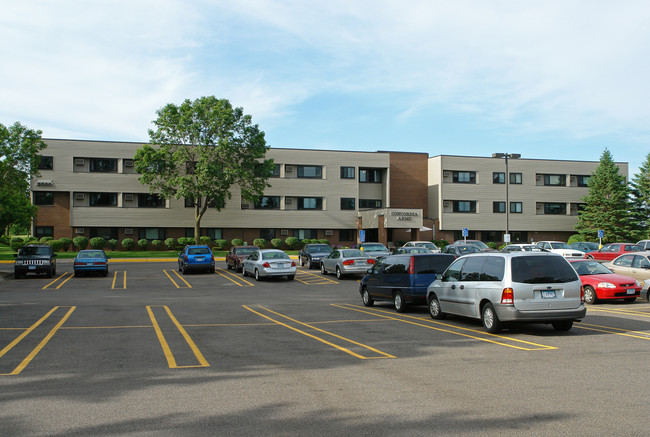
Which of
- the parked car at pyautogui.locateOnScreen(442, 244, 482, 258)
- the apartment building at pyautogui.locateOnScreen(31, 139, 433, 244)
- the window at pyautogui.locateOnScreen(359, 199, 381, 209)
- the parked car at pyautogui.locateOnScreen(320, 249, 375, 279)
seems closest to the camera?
the parked car at pyautogui.locateOnScreen(320, 249, 375, 279)

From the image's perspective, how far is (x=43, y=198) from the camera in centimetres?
5431

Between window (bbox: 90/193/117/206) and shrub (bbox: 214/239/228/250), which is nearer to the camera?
window (bbox: 90/193/117/206)

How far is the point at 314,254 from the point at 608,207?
39.8 metres

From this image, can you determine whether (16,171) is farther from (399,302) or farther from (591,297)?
(591,297)

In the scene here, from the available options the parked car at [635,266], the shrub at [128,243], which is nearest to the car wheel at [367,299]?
the parked car at [635,266]

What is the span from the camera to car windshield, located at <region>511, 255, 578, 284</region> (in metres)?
11.6

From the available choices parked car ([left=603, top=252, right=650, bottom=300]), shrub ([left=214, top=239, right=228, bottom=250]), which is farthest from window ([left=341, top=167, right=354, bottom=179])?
parked car ([left=603, top=252, right=650, bottom=300])

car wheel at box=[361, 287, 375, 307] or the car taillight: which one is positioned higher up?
the car taillight

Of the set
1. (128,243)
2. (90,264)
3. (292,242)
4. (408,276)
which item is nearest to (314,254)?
(90,264)

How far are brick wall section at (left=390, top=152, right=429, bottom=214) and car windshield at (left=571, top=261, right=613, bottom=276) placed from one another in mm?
45368

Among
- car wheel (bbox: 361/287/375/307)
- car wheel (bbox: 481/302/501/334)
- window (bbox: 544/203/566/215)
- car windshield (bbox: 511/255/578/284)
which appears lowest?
car wheel (bbox: 361/287/375/307)

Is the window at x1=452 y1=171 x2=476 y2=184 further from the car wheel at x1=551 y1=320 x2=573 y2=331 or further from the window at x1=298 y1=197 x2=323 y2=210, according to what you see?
the car wheel at x1=551 y1=320 x2=573 y2=331

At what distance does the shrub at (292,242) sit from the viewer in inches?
2286

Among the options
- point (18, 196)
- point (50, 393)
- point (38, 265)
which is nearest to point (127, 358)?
point (50, 393)
